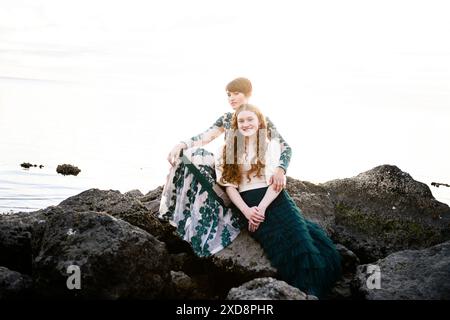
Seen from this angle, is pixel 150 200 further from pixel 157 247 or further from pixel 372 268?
pixel 372 268

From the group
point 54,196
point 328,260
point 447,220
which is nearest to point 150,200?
point 328,260

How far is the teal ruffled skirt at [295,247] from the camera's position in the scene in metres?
7.04

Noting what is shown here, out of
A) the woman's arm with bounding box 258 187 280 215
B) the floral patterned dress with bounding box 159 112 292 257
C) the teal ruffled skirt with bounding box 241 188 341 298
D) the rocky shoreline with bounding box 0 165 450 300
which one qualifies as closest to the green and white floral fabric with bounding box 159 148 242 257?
the floral patterned dress with bounding box 159 112 292 257

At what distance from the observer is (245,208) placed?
7.41 metres

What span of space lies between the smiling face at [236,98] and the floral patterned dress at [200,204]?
59cm

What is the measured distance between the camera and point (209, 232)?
7.60m

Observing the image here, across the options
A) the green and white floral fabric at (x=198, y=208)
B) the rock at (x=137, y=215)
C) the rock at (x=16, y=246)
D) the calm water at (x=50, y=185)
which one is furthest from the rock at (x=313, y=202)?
the calm water at (x=50, y=185)

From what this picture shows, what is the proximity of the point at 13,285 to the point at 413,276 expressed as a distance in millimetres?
4894

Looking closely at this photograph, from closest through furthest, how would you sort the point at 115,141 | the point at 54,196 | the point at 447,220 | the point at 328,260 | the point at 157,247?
the point at 157,247 < the point at 328,260 < the point at 447,220 < the point at 54,196 < the point at 115,141

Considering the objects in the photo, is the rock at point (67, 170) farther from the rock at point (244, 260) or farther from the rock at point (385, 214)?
the rock at point (244, 260)

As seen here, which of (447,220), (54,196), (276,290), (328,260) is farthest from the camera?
(54,196)

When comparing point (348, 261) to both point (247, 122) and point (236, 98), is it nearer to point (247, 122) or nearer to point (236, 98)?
point (247, 122)
